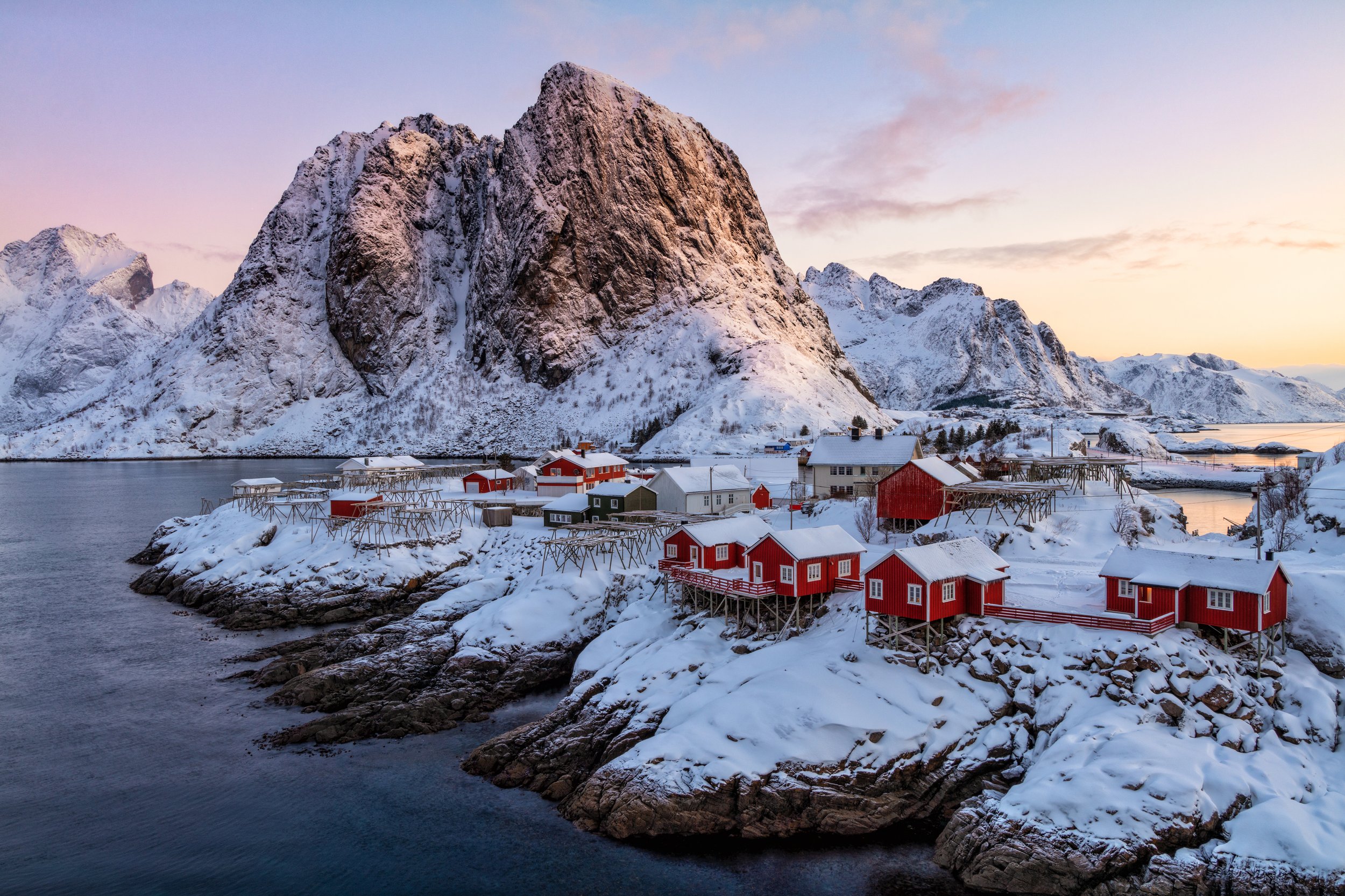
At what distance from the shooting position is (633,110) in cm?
16388

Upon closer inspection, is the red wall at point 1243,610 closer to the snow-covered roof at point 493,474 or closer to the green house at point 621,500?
the green house at point 621,500

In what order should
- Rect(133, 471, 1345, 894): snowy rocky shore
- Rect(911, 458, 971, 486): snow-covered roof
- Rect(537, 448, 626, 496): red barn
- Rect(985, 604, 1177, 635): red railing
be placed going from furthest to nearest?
Rect(537, 448, 626, 496): red barn
Rect(911, 458, 971, 486): snow-covered roof
Rect(985, 604, 1177, 635): red railing
Rect(133, 471, 1345, 894): snowy rocky shore

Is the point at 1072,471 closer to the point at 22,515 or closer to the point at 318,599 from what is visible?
the point at 318,599

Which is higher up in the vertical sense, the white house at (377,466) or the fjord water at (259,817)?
the white house at (377,466)

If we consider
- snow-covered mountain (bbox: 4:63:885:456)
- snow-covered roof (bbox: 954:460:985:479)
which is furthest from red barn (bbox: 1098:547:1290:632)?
snow-covered mountain (bbox: 4:63:885:456)

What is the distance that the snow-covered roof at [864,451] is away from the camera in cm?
5528

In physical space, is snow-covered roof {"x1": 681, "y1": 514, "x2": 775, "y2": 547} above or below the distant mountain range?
below

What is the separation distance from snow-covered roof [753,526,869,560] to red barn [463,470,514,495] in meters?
42.0

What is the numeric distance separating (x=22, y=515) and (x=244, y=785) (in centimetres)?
8677

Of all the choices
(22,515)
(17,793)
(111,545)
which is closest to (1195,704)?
(17,793)

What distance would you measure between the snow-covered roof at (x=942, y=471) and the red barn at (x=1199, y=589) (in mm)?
14693

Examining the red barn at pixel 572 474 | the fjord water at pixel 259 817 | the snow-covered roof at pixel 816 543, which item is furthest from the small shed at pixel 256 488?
the snow-covered roof at pixel 816 543

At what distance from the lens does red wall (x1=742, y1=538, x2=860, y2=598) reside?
106 feet

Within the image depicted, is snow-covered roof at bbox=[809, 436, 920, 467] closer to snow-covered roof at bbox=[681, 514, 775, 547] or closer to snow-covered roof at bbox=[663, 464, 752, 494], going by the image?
snow-covered roof at bbox=[663, 464, 752, 494]
